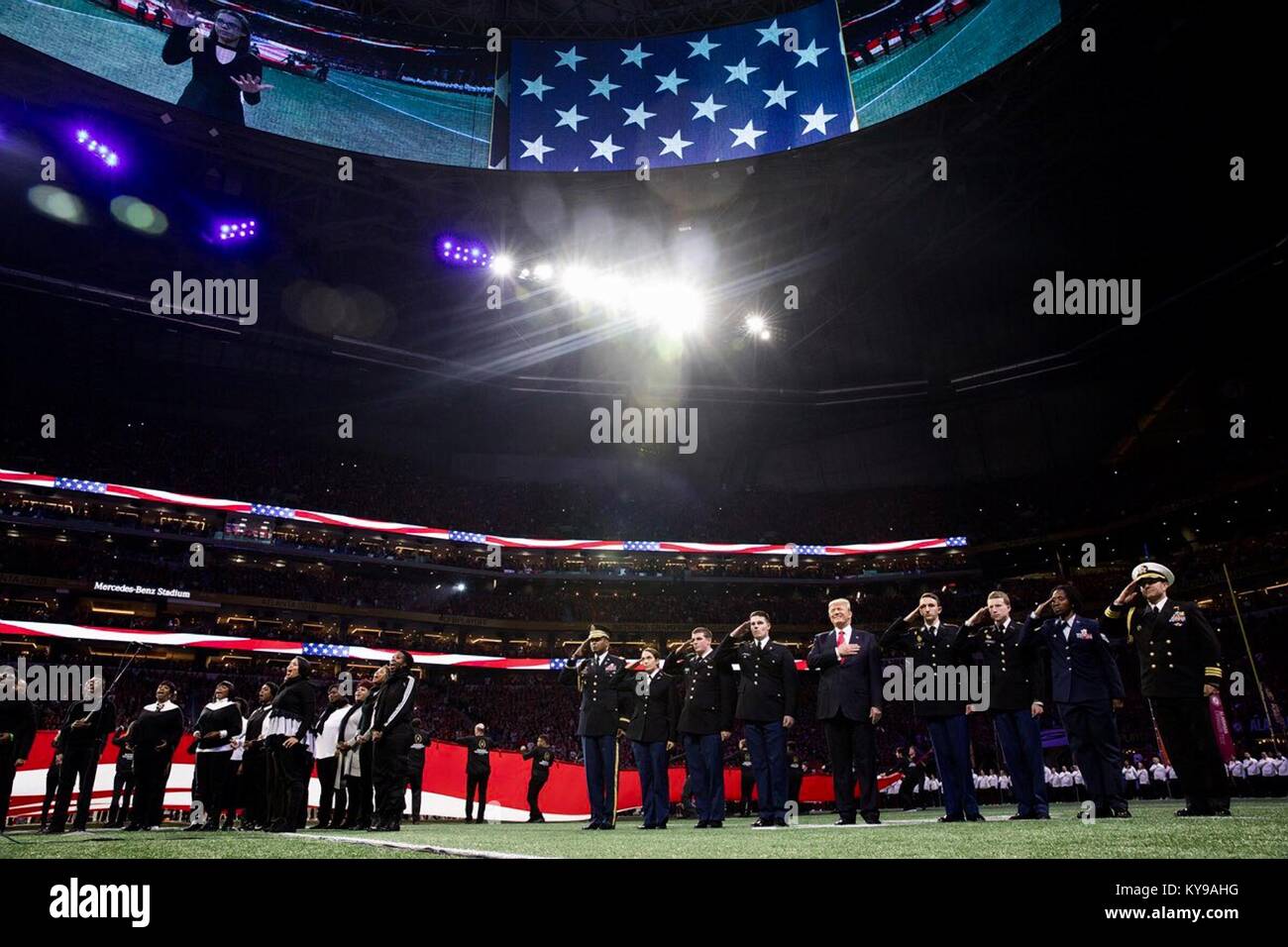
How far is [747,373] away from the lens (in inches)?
1357

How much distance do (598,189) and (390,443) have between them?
18107mm

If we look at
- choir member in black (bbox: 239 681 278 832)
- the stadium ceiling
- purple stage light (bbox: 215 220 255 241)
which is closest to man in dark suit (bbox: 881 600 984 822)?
choir member in black (bbox: 239 681 278 832)

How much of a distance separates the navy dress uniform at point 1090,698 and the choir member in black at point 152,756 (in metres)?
9.50

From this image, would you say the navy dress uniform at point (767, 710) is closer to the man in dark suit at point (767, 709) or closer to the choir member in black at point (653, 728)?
the man in dark suit at point (767, 709)

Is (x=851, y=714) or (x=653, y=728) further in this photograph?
(x=653, y=728)

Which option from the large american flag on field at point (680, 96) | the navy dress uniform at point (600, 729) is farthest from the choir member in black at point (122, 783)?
the large american flag on field at point (680, 96)

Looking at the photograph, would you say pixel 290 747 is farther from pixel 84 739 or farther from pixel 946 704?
pixel 946 704

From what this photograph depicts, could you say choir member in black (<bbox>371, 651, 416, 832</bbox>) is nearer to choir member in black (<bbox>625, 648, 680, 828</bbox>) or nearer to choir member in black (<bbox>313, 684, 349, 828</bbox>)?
choir member in black (<bbox>313, 684, 349, 828</bbox>)

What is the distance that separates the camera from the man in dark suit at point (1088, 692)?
697cm

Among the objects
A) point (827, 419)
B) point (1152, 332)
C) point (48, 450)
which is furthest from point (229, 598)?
point (1152, 332)

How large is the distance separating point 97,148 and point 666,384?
2035 cm

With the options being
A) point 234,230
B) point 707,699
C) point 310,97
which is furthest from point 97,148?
point 707,699

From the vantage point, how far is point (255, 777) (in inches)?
378

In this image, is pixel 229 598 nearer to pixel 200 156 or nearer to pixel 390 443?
pixel 390 443
